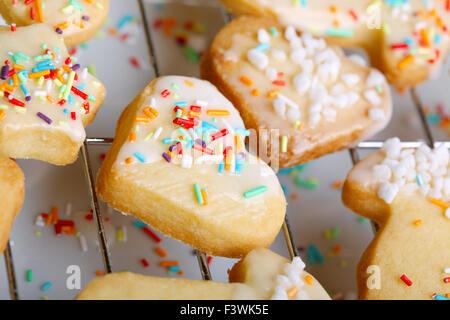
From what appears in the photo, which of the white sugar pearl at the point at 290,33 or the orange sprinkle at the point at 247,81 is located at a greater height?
the white sugar pearl at the point at 290,33

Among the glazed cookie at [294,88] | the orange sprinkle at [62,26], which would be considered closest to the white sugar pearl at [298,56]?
the glazed cookie at [294,88]

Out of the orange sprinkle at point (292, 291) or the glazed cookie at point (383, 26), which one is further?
the glazed cookie at point (383, 26)

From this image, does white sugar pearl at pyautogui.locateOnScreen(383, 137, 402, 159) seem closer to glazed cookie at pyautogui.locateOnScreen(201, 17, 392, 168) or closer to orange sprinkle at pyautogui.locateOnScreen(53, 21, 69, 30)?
glazed cookie at pyautogui.locateOnScreen(201, 17, 392, 168)

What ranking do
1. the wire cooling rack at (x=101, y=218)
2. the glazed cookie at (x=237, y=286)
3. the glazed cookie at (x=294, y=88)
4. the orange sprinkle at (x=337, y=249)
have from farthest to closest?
1. the orange sprinkle at (x=337, y=249)
2. the glazed cookie at (x=294, y=88)
3. the wire cooling rack at (x=101, y=218)
4. the glazed cookie at (x=237, y=286)

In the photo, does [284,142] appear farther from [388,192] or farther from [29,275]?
[29,275]

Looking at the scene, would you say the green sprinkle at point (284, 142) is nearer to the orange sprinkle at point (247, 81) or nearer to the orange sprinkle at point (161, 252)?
→ the orange sprinkle at point (247, 81)

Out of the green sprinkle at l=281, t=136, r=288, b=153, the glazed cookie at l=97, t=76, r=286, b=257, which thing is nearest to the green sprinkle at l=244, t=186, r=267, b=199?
the glazed cookie at l=97, t=76, r=286, b=257
